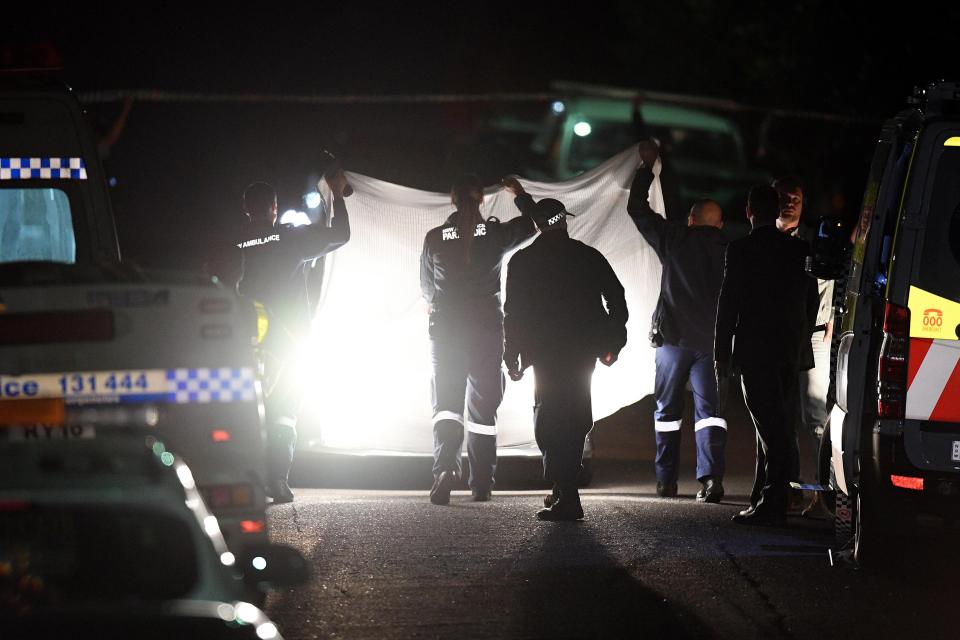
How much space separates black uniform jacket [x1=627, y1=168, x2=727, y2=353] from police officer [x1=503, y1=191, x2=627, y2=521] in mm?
734

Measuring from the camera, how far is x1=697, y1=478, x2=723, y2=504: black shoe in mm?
10477

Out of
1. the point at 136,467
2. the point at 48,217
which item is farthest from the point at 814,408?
the point at 136,467

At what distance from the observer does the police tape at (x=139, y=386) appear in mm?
6039

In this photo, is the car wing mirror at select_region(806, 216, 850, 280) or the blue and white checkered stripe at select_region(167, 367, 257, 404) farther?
the car wing mirror at select_region(806, 216, 850, 280)

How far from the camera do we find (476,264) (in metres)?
10.5

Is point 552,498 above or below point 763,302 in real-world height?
below

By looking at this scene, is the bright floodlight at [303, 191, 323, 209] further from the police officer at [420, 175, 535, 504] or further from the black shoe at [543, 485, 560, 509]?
the black shoe at [543, 485, 560, 509]

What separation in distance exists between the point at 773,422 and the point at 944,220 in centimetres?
216

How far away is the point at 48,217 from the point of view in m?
9.12

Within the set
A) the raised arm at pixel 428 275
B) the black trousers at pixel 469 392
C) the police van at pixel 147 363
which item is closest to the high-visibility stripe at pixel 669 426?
the black trousers at pixel 469 392

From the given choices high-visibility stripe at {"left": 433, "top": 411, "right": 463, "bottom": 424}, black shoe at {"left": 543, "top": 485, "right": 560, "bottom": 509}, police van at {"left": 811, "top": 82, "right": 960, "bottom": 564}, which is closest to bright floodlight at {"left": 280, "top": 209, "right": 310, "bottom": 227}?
high-visibility stripe at {"left": 433, "top": 411, "right": 463, "bottom": 424}

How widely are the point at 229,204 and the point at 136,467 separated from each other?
66.4ft

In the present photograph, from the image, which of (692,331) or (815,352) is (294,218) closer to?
(692,331)

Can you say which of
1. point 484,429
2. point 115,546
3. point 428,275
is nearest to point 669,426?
point 484,429
